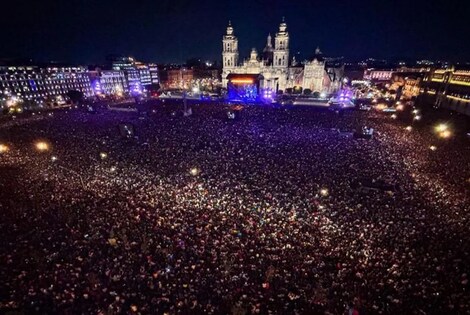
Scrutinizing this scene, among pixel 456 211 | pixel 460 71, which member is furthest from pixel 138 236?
pixel 460 71

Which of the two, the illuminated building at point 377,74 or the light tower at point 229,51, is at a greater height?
the light tower at point 229,51

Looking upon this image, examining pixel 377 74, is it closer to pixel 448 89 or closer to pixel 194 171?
pixel 448 89

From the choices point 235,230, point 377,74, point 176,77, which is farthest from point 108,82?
point 377,74

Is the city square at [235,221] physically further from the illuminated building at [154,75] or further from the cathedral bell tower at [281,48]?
the illuminated building at [154,75]

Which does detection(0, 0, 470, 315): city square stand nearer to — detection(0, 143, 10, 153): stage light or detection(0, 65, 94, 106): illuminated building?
detection(0, 143, 10, 153): stage light

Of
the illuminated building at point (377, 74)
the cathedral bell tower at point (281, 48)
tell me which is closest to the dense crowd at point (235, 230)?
the cathedral bell tower at point (281, 48)

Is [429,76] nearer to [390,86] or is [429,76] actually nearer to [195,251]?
[390,86]
